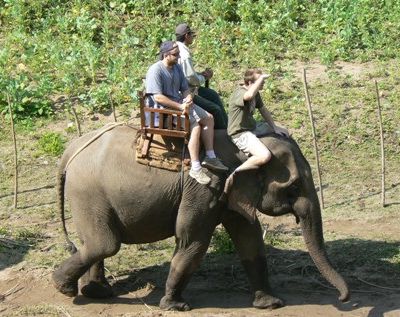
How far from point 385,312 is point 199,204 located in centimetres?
205

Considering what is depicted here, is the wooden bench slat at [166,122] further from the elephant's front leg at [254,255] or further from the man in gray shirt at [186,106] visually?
the elephant's front leg at [254,255]

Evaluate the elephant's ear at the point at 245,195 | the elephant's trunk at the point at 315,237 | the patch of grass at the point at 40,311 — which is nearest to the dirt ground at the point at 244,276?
the patch of grass at the point at 40,311

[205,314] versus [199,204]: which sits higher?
[199,204]

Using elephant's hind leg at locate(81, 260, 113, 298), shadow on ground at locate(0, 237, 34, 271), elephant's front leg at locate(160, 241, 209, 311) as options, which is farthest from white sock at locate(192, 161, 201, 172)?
shadow on ground at locate(0, 237, 34, 271)

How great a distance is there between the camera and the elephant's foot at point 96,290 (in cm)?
1105

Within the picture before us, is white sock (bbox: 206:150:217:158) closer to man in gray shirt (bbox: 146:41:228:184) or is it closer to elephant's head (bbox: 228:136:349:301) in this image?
man in gray shirt (bbox: 146:41:228:184)

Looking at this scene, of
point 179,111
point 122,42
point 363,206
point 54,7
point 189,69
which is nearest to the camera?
point 179,111

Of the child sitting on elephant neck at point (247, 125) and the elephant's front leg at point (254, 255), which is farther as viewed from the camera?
the elephant's front leg at point (254, 255)

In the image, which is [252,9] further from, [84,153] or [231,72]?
[84,153]

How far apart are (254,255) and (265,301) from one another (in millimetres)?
455

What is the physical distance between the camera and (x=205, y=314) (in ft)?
34.9

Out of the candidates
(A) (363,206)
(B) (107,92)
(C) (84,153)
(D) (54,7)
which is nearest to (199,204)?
(C) (84,153)

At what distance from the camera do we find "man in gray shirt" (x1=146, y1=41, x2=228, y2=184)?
33.5ft

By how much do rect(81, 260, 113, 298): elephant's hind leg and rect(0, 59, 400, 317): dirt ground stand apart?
0.08 m
